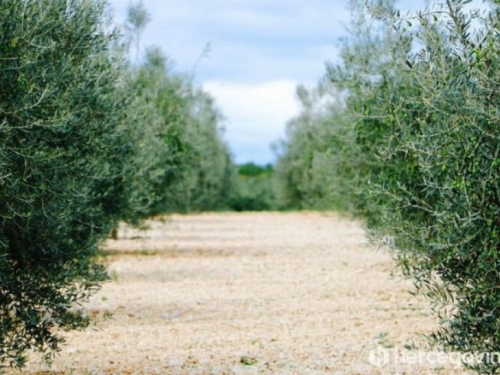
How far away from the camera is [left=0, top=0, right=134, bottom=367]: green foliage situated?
857 centimetres

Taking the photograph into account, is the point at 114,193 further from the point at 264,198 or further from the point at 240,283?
the point at 264,198

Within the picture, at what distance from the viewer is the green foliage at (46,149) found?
8.57 m

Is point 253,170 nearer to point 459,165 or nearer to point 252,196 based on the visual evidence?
point 252,196

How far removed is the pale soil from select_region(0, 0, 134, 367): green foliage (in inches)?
83.6

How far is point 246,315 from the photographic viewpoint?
54.0ft

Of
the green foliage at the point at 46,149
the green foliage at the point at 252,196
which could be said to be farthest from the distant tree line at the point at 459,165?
the green foliage at the point at 252,196

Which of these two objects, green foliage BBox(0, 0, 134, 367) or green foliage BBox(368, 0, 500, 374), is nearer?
green foliage BBox(368, 0, 500, 374)

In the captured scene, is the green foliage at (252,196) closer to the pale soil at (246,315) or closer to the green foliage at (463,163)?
the pale soil at (246,315)

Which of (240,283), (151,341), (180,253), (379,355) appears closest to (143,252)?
(180,253)

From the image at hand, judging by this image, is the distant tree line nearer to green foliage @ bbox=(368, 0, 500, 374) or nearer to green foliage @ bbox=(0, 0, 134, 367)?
green foliage @ bbox=(368, 0, 500, 374)

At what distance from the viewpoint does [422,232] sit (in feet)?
26.9

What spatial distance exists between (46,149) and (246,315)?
8.39m

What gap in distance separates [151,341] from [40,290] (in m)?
4.46

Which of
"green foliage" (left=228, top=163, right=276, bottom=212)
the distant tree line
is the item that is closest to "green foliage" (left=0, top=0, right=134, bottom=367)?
the distant tree line
